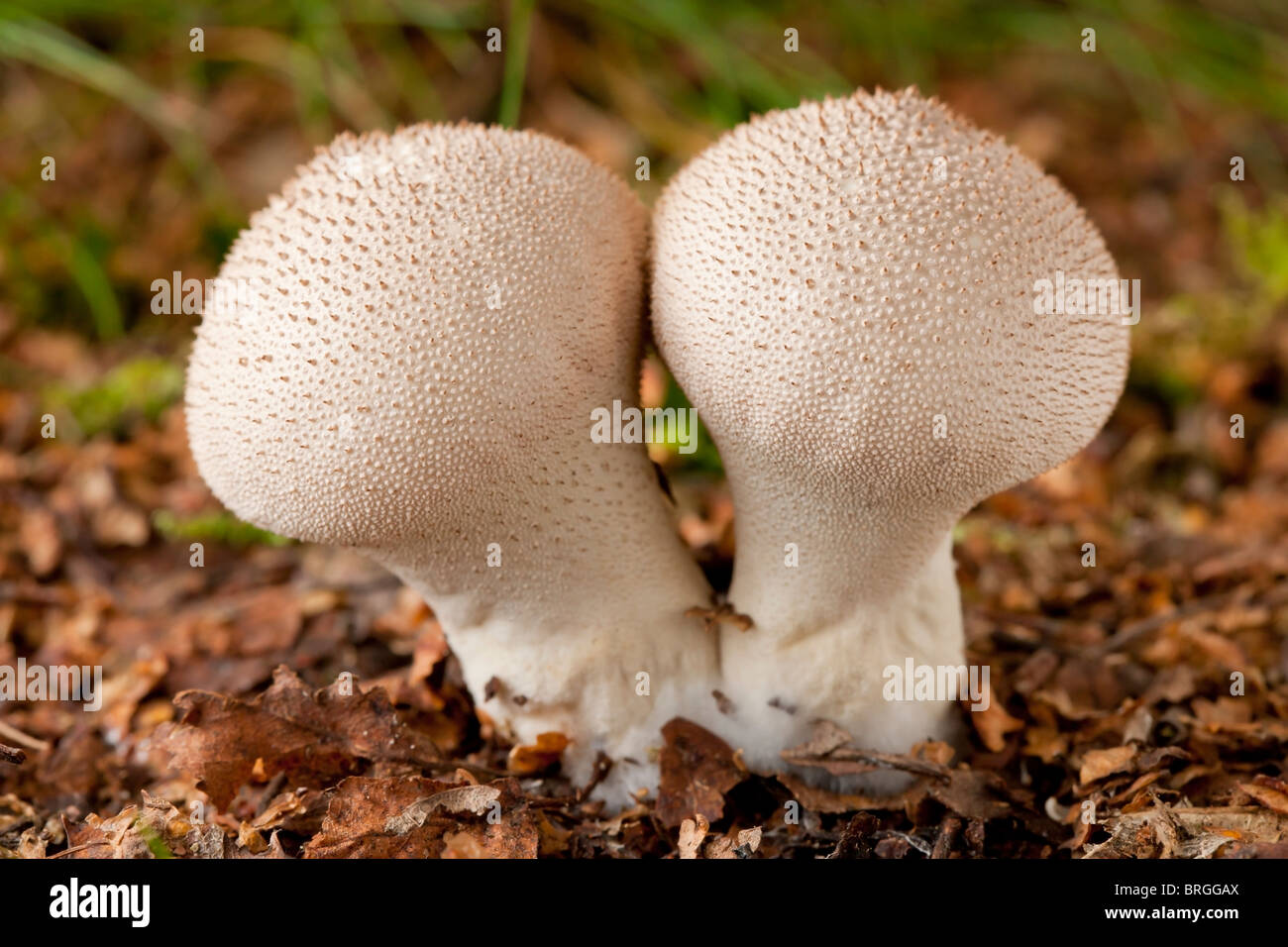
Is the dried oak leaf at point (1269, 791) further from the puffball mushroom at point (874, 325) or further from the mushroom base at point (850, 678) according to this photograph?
the puffball mushroom at point (874, 325)

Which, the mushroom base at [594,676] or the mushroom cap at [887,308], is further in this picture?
the mushroom base at [594,676]

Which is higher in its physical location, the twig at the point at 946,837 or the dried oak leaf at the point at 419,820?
the dried oak leaf at the point at 419,820

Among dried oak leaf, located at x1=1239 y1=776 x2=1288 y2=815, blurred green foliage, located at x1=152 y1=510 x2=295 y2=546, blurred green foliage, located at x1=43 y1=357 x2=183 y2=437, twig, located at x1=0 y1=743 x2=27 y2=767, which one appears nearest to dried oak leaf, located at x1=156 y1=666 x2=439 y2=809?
twig, located at x1=0 y1=743 x2=27 y2=767

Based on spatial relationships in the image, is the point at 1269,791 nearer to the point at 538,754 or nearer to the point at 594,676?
the point at 594,676

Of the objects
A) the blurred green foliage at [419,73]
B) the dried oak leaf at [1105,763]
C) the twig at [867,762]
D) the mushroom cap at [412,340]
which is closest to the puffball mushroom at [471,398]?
the mushroom cap at [412,340]
